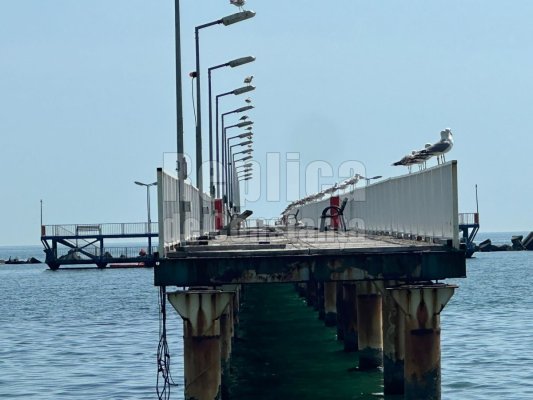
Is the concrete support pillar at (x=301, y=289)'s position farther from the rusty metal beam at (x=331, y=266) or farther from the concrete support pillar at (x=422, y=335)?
the rusty metal beam at (x=331, y=266)

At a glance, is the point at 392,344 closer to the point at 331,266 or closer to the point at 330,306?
the point at 331,266

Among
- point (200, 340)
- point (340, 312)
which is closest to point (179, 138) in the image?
point (200, 340)

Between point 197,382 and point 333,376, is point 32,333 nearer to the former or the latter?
point 333,376

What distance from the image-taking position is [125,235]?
5502 inches

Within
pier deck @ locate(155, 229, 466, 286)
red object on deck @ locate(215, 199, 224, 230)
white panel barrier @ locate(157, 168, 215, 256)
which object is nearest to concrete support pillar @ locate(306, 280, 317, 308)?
red object on deck @ locate(215, 199, 224, 230)

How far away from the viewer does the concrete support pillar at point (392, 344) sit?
89.7 feet

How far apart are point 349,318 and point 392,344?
11.3 meters

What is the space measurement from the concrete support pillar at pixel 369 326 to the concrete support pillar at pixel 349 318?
3832mm

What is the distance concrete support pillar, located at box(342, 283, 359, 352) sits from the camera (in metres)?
39.3

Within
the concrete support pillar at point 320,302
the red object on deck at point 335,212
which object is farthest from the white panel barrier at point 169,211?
the concrete support pillar at point 320,302

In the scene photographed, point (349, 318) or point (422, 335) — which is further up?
point (422, 335)

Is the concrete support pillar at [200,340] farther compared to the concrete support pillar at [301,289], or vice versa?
the concrete support pillar at [301,289]

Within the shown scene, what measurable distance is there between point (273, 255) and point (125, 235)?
4648 inches

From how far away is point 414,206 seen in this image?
28.2m
